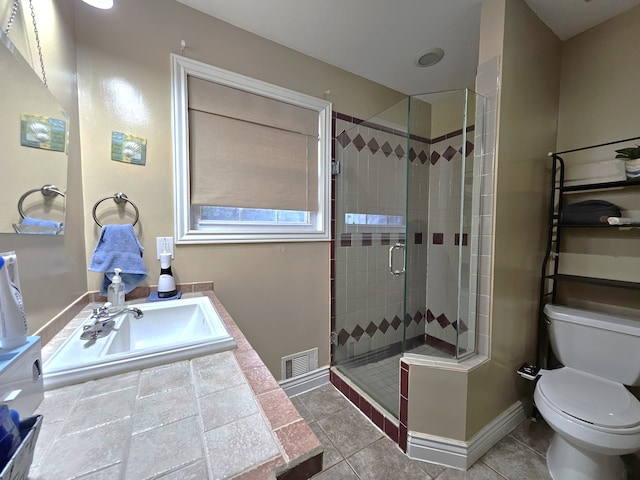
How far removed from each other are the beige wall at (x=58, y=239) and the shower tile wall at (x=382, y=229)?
1.51 metres

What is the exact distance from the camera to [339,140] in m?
1.94

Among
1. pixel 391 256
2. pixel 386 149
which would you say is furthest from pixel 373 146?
pixel 391 256

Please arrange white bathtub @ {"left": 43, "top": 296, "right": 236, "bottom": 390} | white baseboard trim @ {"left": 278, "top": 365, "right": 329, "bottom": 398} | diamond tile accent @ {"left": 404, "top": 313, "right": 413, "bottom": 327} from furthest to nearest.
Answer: diamond tile accent @ {"left": 404, "top": 313, "right": 413, "bottom": 327} → white baseboard trim @ {"left": 278, "top": 365, "right": 329, "bottom": 398} → white bathtub @ {"left": 43, "top": 296, "right": 236, "bottom": 390}

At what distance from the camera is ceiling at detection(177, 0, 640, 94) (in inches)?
54.2

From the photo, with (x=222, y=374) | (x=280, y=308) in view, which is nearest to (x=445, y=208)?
(x=280, y=308)

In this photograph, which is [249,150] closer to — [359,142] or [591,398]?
[359,142]

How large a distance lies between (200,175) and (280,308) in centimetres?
105

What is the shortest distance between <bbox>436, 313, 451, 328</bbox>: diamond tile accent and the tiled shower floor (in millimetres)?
265

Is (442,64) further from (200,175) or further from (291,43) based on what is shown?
(200,175)

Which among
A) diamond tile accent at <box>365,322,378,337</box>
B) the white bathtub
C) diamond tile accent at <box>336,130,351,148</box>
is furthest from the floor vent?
diamond tile accent at <box>336,130,351,148</box>

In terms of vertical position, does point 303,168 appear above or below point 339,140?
below

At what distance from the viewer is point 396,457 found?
132 centimetres

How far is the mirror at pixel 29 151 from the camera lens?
664mm

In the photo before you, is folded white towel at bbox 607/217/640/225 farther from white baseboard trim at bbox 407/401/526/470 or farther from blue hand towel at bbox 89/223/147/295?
blue hand towel at bbox 89/223/147/295
